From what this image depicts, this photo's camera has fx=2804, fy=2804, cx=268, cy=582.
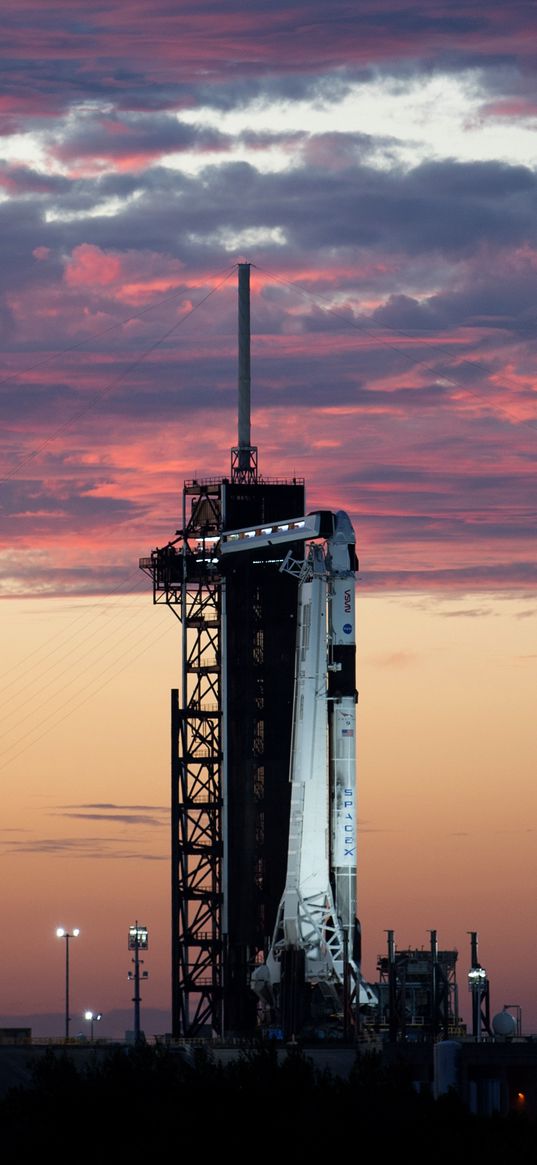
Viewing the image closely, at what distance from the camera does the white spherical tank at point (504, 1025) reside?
17562 cm

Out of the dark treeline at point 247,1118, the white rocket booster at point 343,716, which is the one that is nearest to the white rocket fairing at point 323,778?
the white rocket booster at point 343,716

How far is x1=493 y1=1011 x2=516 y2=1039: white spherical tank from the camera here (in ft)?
576

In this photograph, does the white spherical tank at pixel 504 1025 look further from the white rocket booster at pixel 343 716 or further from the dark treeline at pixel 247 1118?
the dark treeline at pixel 247 1118

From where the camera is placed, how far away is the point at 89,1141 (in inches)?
4978

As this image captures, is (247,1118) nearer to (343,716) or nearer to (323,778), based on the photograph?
(323,778)

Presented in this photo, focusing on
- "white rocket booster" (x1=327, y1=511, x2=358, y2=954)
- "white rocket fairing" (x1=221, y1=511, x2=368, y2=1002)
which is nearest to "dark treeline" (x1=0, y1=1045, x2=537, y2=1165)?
"white rocket fairing" (x1=221, y1=511, x2=368, y2=1002)

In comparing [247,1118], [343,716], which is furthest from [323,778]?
[247,1118]

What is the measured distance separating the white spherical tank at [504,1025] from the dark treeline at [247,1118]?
36.4 metres

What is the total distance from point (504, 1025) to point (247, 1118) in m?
53.8

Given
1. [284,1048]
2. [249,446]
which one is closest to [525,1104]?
[284,1048]

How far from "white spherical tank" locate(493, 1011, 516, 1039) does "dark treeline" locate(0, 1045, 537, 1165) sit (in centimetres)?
3642

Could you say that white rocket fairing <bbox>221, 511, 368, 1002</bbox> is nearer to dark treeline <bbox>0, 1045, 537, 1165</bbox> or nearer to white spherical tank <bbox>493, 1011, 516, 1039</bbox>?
white spherical tank <bbox>493, 1011, 516, 1039</bbox>

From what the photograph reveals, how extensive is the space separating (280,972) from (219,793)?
63.7 feet

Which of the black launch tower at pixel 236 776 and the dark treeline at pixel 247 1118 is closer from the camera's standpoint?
the dark treeline at pixel 247 1118
